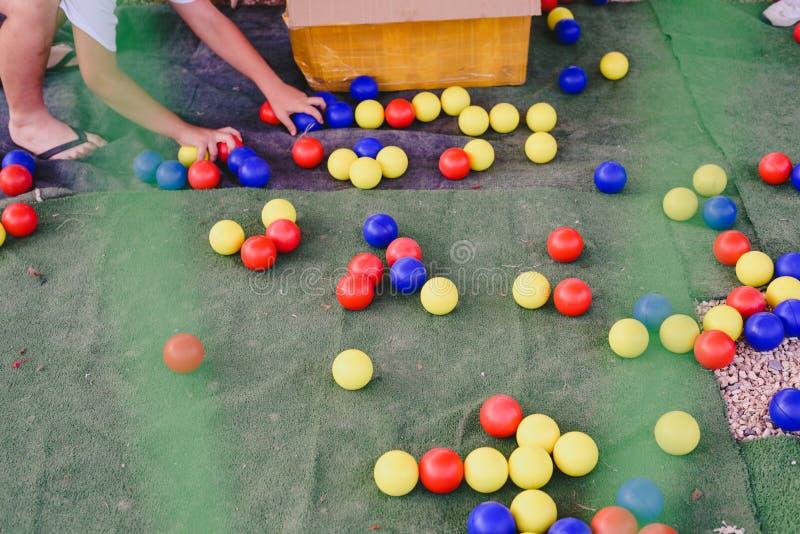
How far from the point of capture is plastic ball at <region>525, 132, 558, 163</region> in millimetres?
2727

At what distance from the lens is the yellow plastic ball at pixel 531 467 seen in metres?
1.73

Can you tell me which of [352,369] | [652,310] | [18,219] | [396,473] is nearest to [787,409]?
[652,310]

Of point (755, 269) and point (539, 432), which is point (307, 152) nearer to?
point (539, 432)

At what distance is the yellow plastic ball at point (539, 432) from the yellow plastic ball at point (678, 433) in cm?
27

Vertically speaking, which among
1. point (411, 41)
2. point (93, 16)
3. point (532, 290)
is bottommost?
point (532, 290)

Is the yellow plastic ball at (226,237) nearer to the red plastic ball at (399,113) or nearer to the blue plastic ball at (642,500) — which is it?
the red plastic ball at (399,113)

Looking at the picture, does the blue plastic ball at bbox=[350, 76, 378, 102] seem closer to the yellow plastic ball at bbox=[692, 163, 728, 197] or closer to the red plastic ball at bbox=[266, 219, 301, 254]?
the red plastic ball at bbox=[266, 219, 301, 254]

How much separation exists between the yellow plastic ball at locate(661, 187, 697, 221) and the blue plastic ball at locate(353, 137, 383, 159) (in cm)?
110

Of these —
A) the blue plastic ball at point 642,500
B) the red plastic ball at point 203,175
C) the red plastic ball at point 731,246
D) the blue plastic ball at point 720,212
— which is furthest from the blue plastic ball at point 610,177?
the red plastic ball at point 203,175

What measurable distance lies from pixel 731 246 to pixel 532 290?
691 mm

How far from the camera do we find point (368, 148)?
2.73 m

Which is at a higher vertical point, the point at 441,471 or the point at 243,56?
the point at 243,56

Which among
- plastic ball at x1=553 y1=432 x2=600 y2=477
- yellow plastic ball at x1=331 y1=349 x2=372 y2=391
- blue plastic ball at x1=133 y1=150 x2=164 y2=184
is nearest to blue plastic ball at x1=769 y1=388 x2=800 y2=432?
plastic ball at x1=553 y1=432 x2=600 y2=477

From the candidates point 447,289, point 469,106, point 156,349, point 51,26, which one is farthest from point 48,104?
point 447,289
